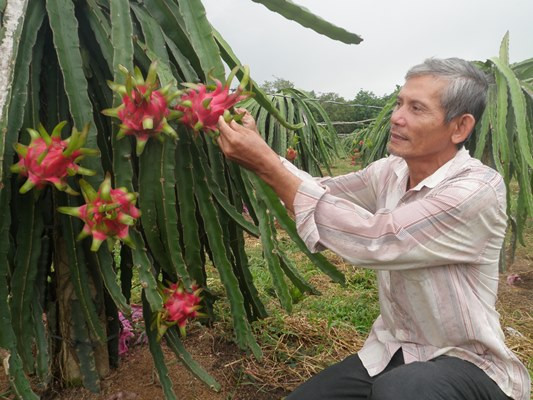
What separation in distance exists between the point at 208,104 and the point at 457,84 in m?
0.65

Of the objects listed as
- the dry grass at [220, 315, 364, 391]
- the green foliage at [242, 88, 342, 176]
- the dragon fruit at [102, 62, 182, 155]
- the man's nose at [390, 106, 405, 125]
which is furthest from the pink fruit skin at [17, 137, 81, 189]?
the green foliage at [242, 88, 342, 176]

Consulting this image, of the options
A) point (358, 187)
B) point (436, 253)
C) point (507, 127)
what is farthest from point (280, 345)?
point (507, 127)

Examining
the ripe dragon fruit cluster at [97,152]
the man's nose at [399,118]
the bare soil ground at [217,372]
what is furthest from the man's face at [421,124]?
the bare soil ground at [217,372]

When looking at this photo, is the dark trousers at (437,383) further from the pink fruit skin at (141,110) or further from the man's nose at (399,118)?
the pink fruit skin at (141,110)

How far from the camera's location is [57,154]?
0.95 meters

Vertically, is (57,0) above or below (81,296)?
above

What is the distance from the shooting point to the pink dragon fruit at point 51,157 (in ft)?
3.10

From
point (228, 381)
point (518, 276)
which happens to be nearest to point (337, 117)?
point (518, 276)

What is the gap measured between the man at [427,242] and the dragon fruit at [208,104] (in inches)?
1.2

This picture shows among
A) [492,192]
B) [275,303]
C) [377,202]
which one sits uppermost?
[492,192]

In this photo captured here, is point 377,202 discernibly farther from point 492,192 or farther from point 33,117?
point 33,117

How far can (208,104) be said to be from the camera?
1.03 meters

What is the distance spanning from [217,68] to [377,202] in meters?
0.68

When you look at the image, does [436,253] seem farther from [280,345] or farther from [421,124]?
[280,345]
